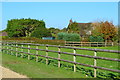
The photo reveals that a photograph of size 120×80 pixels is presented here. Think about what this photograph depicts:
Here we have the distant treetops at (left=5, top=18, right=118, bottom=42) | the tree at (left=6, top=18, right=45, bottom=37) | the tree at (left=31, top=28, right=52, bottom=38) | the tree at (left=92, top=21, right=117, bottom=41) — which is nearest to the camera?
the tree at (left=92, top=21, right=117, bottom=41)

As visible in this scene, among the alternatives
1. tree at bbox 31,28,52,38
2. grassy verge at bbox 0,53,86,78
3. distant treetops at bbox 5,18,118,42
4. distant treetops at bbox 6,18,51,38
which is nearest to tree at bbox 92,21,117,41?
distant treetops at bbox 5,18,118,42

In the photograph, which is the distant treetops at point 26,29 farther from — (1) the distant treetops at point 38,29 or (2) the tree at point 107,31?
(2) the tree at point 107,31

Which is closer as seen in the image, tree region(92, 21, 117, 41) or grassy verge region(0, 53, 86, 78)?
grassy verge region(0, 53, 86, 78)

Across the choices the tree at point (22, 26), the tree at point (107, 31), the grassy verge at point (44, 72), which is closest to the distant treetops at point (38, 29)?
the tree at point (22, 26)

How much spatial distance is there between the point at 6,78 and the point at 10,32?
8703 cm

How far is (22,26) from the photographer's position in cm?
9144

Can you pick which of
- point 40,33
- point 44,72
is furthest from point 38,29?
point 44,72

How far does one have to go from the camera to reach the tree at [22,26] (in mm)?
90500

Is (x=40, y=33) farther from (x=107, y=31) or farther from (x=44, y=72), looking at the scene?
(x=44, y=72)

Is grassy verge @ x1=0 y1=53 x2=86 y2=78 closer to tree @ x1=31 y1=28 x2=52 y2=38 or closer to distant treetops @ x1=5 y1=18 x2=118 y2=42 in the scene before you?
distant treetops @ x1=5 y1=18 x2=118 y2=42

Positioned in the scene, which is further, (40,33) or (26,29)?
(26,29)

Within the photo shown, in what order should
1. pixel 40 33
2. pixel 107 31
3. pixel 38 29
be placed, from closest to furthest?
pixel 107 31 < pixel 40 33 < pixel 38 29

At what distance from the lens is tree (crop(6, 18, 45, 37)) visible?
90500 millimetres

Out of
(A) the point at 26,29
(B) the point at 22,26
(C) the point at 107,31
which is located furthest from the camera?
(A) the point at 26,29
